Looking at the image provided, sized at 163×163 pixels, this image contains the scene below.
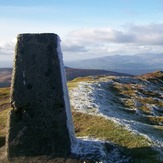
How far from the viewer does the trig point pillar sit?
2661cm

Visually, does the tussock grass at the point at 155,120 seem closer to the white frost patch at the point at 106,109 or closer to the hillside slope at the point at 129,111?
the hillside slope at the point at 129,111

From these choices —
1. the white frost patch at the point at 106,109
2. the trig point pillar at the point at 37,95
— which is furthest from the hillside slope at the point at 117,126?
the trig point pillar at the point at 37,95

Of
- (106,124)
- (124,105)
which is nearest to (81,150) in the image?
(106,124)

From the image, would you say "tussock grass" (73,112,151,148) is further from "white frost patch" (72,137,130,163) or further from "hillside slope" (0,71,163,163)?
"white frost patch" (72,137,130,163)

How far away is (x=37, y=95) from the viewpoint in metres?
26.7

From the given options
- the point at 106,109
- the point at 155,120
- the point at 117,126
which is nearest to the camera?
the point at 117,126

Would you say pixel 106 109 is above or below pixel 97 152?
above

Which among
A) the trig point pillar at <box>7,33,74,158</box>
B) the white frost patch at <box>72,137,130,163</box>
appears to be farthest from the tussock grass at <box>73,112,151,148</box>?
the trig point pillar at <box>7,33,74,158</box>

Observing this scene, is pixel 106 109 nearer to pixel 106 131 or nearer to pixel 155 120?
pixel 155 120

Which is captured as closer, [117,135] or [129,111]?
[117,135]

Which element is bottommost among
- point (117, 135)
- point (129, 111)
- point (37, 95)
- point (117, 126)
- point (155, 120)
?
point (155, 120)

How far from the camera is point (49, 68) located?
26672mm

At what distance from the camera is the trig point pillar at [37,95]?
87.3 ft

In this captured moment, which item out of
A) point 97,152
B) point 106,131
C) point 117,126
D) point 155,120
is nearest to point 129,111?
point 155,120
